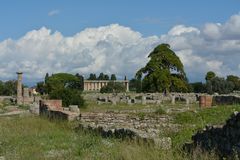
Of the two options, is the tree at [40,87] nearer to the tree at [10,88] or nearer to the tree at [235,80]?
the tree at [10,88]

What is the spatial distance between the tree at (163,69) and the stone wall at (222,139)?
54422 mm

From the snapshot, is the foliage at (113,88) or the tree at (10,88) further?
the foliage at (113,88)

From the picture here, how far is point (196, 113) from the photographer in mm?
20562

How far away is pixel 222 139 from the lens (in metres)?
10.5

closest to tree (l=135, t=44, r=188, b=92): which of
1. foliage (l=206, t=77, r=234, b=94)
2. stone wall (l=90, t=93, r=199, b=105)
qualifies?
stone wall (l=90, t=93, r=199, b=105)

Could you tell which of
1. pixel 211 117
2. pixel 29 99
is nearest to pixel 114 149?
pixel 211 117

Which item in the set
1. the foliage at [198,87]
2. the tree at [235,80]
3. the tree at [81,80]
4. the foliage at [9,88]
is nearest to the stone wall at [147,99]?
the foliage at [198,87]

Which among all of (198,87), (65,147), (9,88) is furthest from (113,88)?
(65,147)

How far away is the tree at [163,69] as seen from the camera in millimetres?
66500

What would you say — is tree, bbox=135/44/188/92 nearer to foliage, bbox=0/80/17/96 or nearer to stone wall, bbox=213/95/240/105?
stone wall, bbox=213/95/240/105

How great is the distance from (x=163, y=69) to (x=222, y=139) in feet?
186

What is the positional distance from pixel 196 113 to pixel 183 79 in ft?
164

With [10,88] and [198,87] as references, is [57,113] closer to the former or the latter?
[198,87]

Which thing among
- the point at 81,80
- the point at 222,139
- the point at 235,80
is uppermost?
the point at 81,80
